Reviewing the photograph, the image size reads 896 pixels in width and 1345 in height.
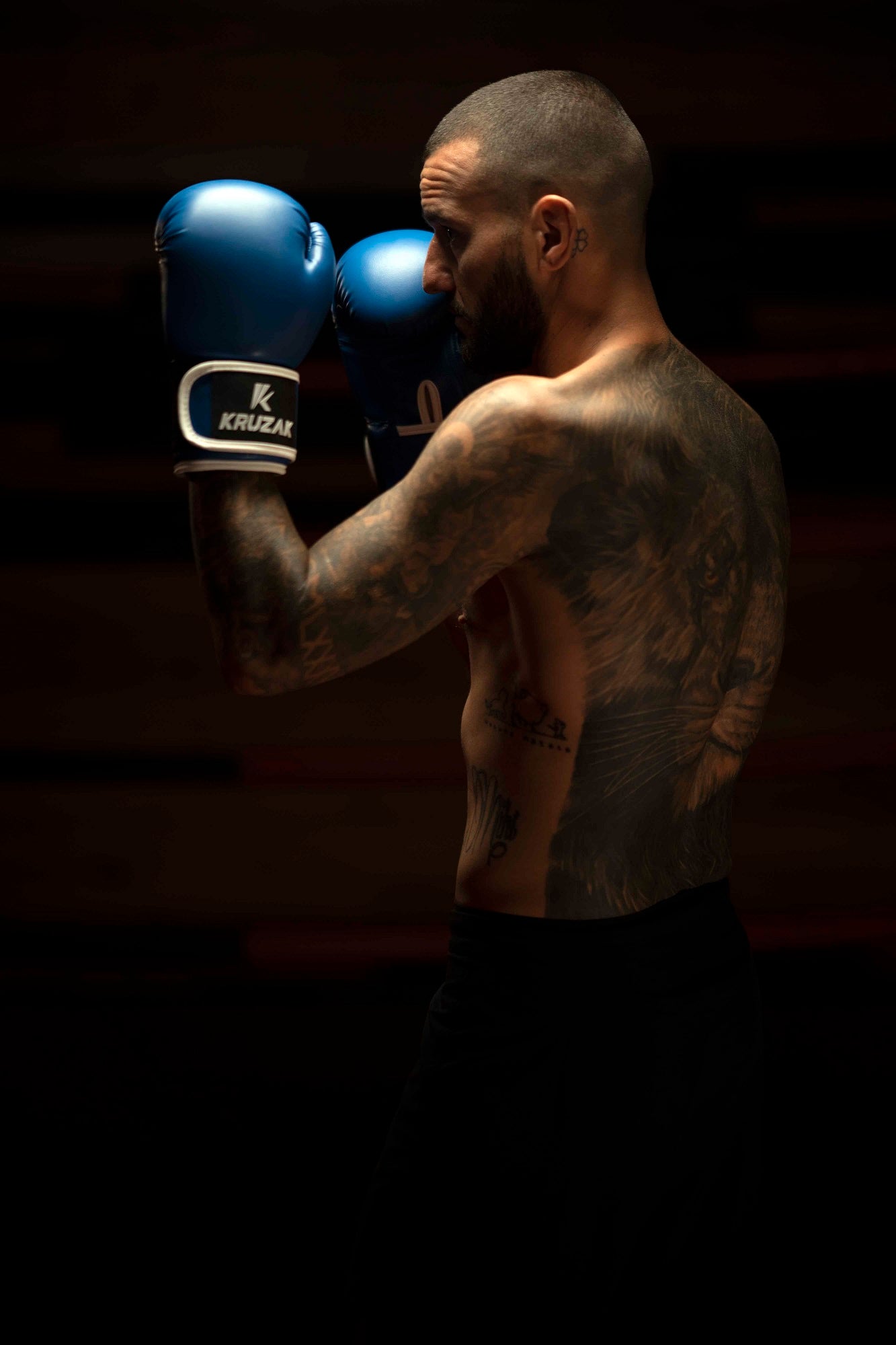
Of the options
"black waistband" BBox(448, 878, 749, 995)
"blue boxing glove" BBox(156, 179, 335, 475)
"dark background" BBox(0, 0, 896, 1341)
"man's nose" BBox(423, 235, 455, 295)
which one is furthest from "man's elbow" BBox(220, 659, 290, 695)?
"dark background" BBox(0, 0, 896, 1341)

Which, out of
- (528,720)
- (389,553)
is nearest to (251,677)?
(389,553)

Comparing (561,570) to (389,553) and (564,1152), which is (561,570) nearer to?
(389,553)

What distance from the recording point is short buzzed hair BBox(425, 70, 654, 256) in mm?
1177

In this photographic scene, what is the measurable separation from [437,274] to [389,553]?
34 cm

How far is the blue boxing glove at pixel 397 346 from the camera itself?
4.86ft

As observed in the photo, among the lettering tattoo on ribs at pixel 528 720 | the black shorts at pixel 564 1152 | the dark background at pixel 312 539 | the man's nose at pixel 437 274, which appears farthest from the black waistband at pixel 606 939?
the dark background at pixel 312 539

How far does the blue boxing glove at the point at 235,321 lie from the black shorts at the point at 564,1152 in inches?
19.6

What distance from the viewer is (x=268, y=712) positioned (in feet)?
9.21

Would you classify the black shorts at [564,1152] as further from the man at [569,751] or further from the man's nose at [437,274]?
the man's nose at [437,274]

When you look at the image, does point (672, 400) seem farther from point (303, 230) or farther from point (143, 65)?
point (143, 65)

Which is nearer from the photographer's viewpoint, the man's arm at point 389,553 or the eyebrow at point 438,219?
the man's arm at point 389,553

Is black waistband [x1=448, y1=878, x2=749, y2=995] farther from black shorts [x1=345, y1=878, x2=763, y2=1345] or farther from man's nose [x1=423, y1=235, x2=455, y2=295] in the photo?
man's nose [x1=423, y1=235, x2=455, y2=295]

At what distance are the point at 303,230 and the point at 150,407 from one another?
1.61m

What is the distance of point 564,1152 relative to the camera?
115 cm
